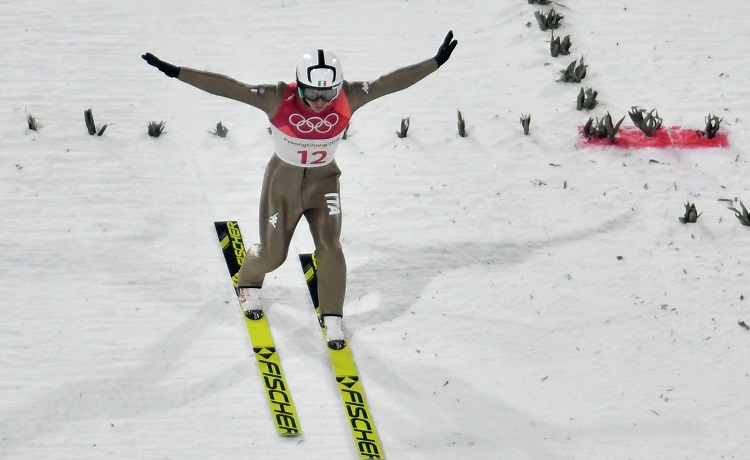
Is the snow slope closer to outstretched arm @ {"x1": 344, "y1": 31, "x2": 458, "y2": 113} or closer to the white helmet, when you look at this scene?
outstretched arm @ {"x1": 344, "y1": 31, "x2": 458, "y2": 113}

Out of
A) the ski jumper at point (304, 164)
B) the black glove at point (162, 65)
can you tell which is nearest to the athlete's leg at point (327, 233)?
the ski jumper at point (304, 164)

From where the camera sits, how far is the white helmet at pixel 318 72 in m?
7.63

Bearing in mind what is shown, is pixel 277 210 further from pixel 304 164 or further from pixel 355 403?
pixel 355 403

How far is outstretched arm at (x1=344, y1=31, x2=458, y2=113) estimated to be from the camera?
26.4 ft

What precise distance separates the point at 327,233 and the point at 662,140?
137 inches

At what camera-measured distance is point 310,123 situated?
25.7 ft

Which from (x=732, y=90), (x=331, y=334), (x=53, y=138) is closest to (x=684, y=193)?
(x=732, y=90)

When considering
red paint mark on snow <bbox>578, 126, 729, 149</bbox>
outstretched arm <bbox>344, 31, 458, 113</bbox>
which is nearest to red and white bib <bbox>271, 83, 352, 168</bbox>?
outstretched arm <bbox>344, 31, 458, 113</bbox>

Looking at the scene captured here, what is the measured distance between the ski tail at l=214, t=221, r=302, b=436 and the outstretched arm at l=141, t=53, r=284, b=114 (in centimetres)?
151

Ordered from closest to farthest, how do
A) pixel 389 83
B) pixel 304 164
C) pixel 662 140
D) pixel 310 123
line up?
pixel 310 123 < pixel 304 164 < pixel 389 83 < pixel 662 140

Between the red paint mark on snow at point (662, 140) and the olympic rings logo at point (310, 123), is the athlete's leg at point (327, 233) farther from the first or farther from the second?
the red paint mark on snow at point (662, 140)

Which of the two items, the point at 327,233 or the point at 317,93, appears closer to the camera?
the point at 317,93

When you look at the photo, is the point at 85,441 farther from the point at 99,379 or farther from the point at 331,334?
the point at 331,334

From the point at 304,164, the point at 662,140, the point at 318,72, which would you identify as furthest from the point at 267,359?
the point at 662,140
